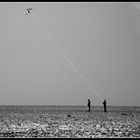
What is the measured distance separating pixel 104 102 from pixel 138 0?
2804cm

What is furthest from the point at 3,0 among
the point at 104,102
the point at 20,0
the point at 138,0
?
the point at 104,102

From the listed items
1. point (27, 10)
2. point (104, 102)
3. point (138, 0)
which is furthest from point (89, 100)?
point (138, 0)

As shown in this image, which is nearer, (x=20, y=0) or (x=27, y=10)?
(x=20, y=0)

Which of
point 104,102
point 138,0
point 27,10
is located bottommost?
point 104,102

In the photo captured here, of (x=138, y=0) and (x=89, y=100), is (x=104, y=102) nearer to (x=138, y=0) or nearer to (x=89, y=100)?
(x=89, y=100)

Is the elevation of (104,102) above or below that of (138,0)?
below

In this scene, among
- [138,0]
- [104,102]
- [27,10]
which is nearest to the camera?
[138,0]

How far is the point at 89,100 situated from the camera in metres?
46.9

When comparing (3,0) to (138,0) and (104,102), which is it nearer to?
(138,0)

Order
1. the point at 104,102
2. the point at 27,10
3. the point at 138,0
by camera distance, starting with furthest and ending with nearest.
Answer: the point at 104,102 → the point at 27,10 → the point at 138,0

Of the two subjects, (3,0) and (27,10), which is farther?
(27,10)

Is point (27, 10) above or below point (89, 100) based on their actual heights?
above

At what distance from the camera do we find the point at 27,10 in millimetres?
25953

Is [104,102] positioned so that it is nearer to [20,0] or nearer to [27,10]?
[27,10]
